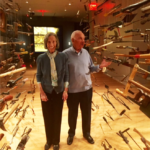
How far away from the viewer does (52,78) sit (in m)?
2.12

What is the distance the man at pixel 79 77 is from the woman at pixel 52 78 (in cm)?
16

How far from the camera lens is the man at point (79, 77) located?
7.48ft

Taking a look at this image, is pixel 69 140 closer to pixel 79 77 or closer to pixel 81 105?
pixel 81 105

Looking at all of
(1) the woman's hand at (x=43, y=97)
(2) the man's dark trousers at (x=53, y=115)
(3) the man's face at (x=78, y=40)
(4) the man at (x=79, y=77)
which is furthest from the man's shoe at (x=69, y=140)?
(3) the man's face at (x=78, y=40)

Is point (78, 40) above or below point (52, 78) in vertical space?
above

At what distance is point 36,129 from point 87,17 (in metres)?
2.42

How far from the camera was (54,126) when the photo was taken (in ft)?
7.69

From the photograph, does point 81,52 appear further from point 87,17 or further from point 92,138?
point 87,17

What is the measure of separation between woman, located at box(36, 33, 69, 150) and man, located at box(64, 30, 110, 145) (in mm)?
160

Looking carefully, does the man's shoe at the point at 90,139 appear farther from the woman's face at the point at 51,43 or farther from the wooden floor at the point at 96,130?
the woman's face at the point at 51,43

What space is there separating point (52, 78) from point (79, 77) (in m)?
0.39

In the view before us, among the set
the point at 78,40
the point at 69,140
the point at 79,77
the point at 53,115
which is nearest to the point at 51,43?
the point at 78,40

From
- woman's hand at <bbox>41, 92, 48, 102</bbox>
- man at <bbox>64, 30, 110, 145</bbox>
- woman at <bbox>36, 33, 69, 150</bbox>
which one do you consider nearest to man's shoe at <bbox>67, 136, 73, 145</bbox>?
man at <bbox>64, 30, 110, 145</bbox>

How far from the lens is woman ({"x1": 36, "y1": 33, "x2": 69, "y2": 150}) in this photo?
2084 millimetres
